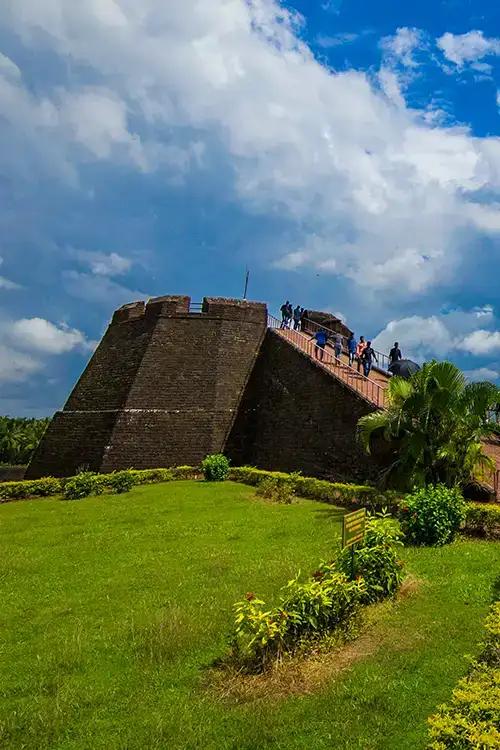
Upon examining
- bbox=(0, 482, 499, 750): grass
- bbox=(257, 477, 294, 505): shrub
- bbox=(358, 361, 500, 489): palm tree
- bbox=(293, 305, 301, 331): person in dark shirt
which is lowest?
bbox=(0, 482, 499, 750): grass

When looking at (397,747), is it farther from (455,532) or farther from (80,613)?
(455,532)

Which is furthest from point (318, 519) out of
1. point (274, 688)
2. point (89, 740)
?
point (89, 740)

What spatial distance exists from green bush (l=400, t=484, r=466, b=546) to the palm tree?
1294 mm

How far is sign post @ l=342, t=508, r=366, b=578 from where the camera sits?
5.31 meters

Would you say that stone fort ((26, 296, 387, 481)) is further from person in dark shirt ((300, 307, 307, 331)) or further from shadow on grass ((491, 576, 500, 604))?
shadow on grass ((491, 576, 500, 604))

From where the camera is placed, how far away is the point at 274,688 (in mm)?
4270

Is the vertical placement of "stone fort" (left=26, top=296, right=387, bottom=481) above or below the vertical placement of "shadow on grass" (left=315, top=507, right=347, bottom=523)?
above

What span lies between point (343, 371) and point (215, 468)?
4542 mm

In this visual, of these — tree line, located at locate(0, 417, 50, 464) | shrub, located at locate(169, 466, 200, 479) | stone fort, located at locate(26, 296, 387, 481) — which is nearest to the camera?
stone fort, located at locate(26, 296, 387, 481)

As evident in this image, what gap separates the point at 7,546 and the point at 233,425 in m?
9.67

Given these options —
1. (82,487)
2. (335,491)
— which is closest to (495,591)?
(335,491)

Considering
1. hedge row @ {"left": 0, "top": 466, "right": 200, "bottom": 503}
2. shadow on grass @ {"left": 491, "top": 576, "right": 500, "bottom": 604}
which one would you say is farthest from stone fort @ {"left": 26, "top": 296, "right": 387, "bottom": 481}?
shadow on grass @ {"left": 491, "top": 576, "right": 500, "bottom": 604}

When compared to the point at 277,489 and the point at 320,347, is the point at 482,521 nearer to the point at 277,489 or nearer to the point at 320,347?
the point at 277,489

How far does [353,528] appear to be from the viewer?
5.43m
